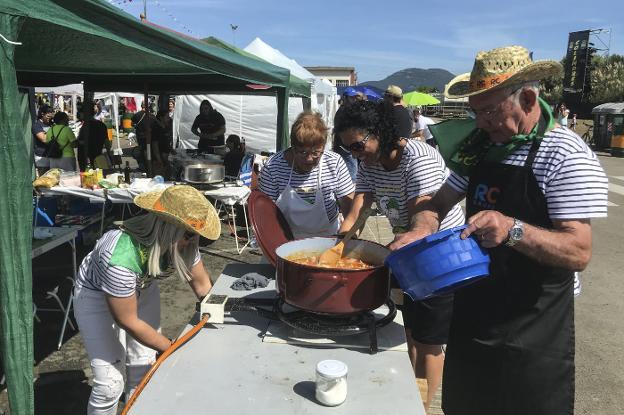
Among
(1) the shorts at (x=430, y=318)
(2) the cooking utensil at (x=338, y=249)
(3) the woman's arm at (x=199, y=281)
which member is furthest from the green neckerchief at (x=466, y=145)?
(3) the woman's arm at (x=199, y=281)

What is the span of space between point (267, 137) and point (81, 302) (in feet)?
41.2

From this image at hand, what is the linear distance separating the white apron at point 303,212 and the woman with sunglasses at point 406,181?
1.48 feet

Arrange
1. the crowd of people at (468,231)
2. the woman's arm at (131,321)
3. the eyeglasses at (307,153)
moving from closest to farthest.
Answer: the crowd of people at (468,231)
the woman's arm at (131,321)
the eyeglasses at (307,153)

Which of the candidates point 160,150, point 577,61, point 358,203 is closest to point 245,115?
A: point 160,150

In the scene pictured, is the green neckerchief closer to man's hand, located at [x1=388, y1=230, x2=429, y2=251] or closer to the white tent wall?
man's hand, located at [x1=388, y1=230, x2=429, y2=251]

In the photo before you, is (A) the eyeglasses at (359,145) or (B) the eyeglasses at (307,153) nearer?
(A) the eyeglasses at (359,145)

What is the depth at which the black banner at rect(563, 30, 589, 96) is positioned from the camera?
1078 inches

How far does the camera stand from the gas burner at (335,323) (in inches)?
64.4

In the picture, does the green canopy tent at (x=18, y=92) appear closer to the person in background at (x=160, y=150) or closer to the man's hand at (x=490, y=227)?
the man's hand at (x=490, y=227)

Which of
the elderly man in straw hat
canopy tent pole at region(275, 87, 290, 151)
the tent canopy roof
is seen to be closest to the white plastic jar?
the elderly man in straw hat

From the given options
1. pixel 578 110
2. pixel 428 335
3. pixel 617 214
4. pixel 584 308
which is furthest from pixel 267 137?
pixel 578 110

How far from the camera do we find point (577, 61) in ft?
90.7

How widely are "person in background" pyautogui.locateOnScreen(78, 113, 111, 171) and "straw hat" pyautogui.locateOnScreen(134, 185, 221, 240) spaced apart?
774 centimetres

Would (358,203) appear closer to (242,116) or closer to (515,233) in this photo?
(515,233)
